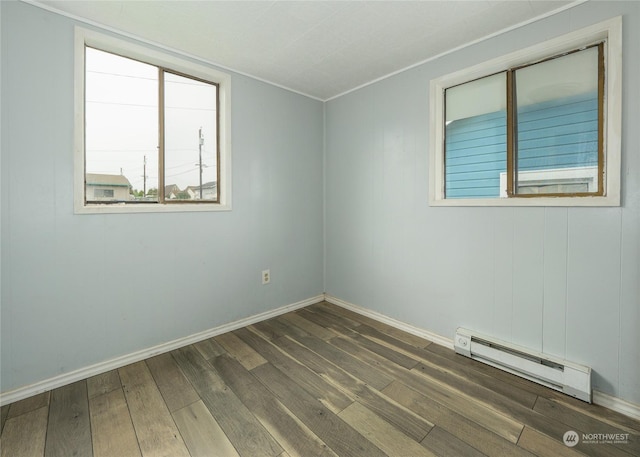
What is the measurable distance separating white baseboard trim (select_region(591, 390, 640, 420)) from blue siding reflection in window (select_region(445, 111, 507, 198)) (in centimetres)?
136

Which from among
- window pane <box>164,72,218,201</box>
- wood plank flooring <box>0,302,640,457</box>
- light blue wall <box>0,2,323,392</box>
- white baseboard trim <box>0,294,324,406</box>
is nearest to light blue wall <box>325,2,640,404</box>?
wood plank flooring <box>0,302,640,457</box>

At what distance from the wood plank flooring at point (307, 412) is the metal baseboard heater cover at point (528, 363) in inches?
2.1

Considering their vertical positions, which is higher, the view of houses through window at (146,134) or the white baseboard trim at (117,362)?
the view of houses through window at (146,134)

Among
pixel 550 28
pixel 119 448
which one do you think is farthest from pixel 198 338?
pixel 550 28

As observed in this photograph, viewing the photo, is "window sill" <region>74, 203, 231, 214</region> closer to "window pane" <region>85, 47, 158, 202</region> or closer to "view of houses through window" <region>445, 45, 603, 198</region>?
"window pane" <region>85, 47, 158, 202</region>

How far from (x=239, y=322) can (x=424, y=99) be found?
2.64m

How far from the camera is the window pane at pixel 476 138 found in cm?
211

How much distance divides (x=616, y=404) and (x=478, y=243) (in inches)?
45.5

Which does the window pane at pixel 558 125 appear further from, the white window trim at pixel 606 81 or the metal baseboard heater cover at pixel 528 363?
the metal baseboard heater cover at pixel 528 363

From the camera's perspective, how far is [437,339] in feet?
7.84

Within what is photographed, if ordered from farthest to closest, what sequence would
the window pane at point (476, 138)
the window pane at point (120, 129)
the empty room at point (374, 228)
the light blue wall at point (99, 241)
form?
1. the window pane at point (476, 138)
2. the window pane at point (120, 129)
3. the light blue wall at point (99, 241)
4. the empty room at point (374, 228)

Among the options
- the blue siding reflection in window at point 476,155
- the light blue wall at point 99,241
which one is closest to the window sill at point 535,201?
the blue siding reflection in window at point 476,155

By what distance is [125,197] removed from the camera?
2137 millimetres

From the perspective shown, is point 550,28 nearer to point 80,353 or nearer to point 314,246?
point 314,246
